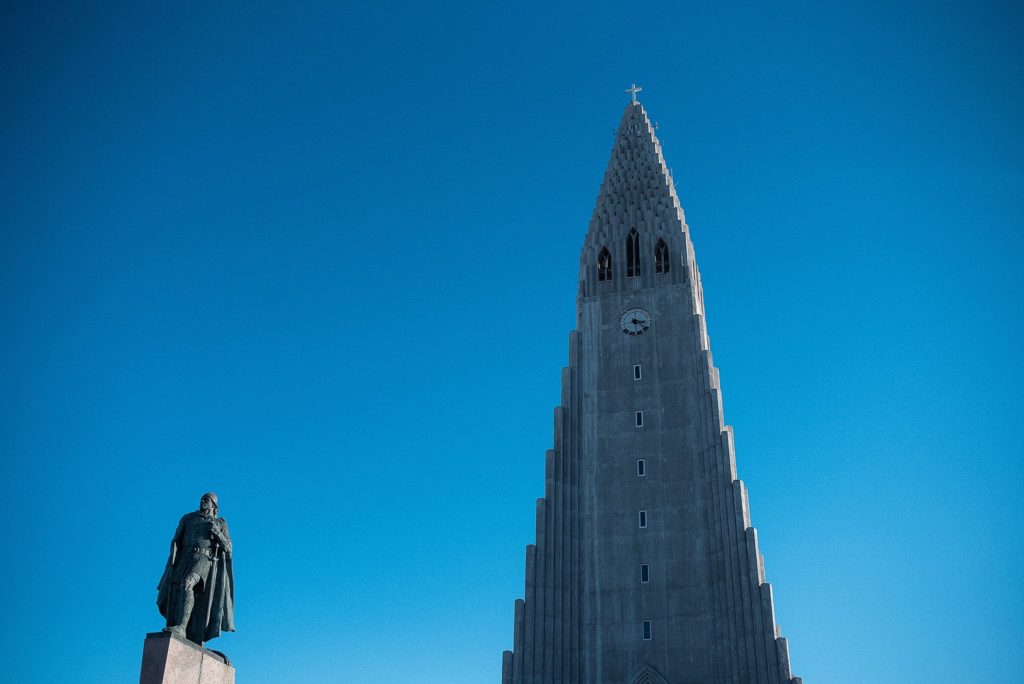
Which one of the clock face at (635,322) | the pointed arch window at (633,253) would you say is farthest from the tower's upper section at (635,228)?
the clock face at (635,322)

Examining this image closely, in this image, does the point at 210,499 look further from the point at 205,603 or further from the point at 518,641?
the point at 518,641

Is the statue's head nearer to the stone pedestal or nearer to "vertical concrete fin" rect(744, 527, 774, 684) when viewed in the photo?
the stone pedestal

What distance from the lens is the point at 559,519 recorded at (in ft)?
146

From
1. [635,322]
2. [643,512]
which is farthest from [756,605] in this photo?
[635,322]

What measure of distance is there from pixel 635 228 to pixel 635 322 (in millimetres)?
7248

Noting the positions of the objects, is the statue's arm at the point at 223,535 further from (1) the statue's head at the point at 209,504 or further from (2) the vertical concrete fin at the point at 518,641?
(2) the vertical concrete fin at the point at 518,641

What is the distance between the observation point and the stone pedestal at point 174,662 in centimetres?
1191

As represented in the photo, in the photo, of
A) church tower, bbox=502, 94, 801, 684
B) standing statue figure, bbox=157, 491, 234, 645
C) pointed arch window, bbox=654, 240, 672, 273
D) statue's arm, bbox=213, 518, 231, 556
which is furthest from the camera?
pointed arch window, bbox=654, 240, 672, 273

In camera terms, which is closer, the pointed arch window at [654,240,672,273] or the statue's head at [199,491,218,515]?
the statue's head at [199,491,218,515]

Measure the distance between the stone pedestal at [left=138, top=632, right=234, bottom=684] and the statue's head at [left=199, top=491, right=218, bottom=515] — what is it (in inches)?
81.2

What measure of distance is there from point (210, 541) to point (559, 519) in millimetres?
32128

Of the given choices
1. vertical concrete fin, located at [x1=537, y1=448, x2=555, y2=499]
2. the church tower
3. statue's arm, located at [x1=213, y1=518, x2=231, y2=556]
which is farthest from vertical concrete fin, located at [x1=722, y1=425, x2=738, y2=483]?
statue's arm, located at [x1=213, y1=518, x2=231, y2=556]

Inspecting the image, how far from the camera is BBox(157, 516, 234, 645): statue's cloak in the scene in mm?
13352

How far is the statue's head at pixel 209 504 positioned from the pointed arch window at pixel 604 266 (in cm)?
4079
